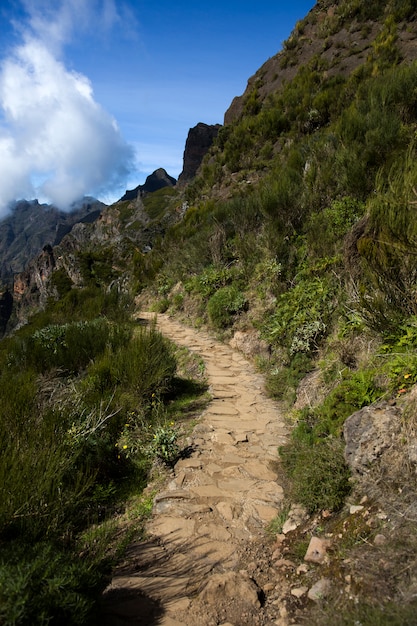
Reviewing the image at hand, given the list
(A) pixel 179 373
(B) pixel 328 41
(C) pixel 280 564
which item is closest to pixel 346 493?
(C) pixel 280 564

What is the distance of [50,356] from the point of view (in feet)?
18.2

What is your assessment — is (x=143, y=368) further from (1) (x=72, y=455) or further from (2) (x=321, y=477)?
(2) (x=321, y=477)

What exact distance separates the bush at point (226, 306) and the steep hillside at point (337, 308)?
0.10ft

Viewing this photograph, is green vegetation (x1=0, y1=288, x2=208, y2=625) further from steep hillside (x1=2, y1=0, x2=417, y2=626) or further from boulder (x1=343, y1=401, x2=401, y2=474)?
boulder (x1=343, y1=401, x2=401, y2=474)

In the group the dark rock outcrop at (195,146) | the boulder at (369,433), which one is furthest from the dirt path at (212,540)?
the dark rock outcrop at (195,146)

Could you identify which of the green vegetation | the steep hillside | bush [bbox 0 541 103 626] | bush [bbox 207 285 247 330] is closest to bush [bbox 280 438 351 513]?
the steep hillside

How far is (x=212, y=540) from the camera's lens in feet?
7.81

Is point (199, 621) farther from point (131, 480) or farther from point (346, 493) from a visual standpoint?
point (131, 480)

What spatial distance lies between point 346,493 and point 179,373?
13.0 feet

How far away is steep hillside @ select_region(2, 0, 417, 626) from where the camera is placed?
1.90 meters

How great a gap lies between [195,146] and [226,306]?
93.7 m

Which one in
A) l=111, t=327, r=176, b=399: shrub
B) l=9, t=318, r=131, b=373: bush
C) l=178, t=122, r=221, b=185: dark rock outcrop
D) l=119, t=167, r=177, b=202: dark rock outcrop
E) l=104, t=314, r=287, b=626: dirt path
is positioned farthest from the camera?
l=119, t=167, r=177, b=202: dark rock outcrop

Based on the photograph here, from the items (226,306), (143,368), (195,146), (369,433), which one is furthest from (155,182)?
(369,433)

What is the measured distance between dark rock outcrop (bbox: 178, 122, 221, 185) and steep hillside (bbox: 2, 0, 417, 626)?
256 ft
